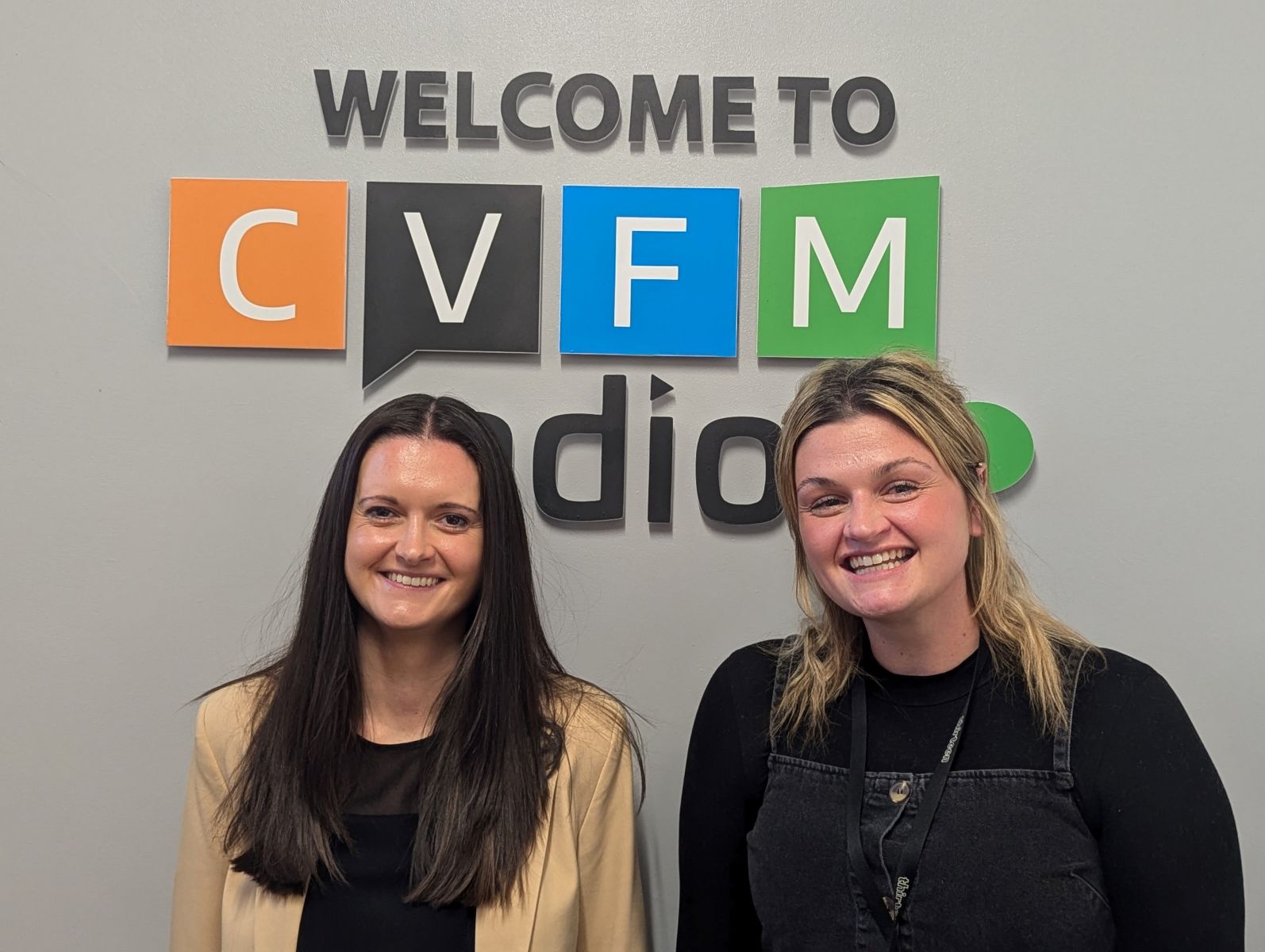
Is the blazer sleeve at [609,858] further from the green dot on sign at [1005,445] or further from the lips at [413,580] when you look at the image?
the green dot on sign at [1005,445]

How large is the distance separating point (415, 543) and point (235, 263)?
2.33 feet

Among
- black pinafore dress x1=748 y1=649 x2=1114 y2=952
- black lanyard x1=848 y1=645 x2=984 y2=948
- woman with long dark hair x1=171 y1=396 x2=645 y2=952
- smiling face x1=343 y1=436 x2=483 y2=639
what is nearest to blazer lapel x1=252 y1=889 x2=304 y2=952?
woman with long dark hair x1=171 y1=396 x2=645 y2=952

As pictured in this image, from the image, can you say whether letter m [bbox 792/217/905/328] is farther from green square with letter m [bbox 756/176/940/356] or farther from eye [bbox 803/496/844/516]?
eye [bbox 803/496/844/516]

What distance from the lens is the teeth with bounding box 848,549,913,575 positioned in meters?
1.43

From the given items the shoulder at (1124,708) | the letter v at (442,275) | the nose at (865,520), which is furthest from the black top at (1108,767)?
the letter v at (442,275)

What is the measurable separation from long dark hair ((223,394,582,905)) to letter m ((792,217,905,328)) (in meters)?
0.64

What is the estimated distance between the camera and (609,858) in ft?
5.32

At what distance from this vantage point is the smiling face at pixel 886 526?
55.9 inches

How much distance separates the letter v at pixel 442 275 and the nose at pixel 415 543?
19.6 inches

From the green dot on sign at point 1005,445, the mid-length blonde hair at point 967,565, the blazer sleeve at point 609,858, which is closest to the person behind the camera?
the mid-length blonde hair at point 967,565

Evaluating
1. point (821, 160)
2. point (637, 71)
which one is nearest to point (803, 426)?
point (821, 160)

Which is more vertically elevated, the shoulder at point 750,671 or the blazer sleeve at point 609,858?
the shoulder at point 750,671

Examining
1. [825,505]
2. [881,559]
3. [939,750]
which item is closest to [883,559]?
[881,559]

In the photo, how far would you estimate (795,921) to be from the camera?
4.78 feet
